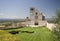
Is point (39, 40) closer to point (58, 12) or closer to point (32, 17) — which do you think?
point (58, 12)

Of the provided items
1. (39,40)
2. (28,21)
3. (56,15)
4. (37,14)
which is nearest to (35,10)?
(37,14)

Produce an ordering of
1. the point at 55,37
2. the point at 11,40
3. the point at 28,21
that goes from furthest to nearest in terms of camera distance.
→ the point at 28,21 < the point at 11,40 < the point at 55,37

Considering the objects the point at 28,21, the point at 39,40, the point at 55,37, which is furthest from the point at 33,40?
the point at 28,21

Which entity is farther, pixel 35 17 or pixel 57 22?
pixel 35 17

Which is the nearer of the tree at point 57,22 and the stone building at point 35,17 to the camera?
the tree at point 57,22

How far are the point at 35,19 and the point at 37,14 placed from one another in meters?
0.51

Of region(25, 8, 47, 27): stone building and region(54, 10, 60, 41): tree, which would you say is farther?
region(25, 8, 47, 27): stone building

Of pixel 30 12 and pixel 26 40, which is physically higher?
pixel 30 12

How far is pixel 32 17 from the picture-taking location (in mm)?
17953

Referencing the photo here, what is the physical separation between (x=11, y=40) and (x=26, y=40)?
0.62m

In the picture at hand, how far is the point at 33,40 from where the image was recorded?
791cm

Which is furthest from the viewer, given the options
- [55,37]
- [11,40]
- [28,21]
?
[28,21]

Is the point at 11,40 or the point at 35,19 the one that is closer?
the point at 11,40

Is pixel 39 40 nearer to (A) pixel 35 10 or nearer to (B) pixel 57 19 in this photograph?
(B) pixel 57 19
